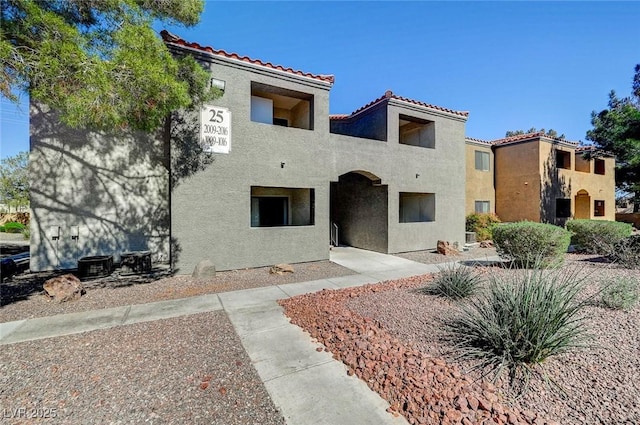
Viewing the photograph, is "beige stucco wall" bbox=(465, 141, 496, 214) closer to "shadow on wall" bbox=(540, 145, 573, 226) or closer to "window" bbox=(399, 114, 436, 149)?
"shadow on wall" bbox=(540, 145, 573, 226)

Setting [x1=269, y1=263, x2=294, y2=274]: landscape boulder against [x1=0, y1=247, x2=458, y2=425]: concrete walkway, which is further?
[x1=269, y1=263, x2=294, y2=274]: landscape boulder

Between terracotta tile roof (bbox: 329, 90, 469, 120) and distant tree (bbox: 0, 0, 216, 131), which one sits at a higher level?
terracotta tile roof (bbox: 329, 90, 469, 120)

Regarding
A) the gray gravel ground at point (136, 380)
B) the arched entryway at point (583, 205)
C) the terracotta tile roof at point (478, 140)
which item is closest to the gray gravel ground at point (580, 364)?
the gray gravel ground at point (136, 380)

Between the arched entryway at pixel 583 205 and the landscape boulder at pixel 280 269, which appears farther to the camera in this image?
the arched entryway at pixel 583 205

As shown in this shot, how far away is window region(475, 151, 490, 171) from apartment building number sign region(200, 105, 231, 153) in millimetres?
16480

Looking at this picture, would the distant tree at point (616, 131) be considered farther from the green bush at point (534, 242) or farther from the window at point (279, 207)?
the window at point (279, 207)

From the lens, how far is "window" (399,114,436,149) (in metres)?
13.2

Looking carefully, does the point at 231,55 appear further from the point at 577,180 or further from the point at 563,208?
the point at 563,208

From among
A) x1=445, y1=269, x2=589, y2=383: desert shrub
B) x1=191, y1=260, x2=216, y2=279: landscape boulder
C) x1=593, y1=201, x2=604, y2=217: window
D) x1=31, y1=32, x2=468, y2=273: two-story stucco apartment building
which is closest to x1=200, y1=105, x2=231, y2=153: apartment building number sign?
x1=31, y1=32, x2=468, y2=273: two-story stucco apartment building

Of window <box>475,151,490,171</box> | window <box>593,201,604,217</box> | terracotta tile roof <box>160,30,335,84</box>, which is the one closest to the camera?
terracotta tile roof <box>160,30,335,84</box>

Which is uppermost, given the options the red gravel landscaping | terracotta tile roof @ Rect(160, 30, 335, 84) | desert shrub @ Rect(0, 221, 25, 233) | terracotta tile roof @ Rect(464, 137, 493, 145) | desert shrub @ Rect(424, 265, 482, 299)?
terracotta tile roof @ Rect(160, 30, 335, 84)

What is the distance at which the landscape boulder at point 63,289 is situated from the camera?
19.8 feet

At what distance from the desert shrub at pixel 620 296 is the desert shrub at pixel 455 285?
2.06 meters

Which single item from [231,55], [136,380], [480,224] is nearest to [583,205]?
[480,224]
